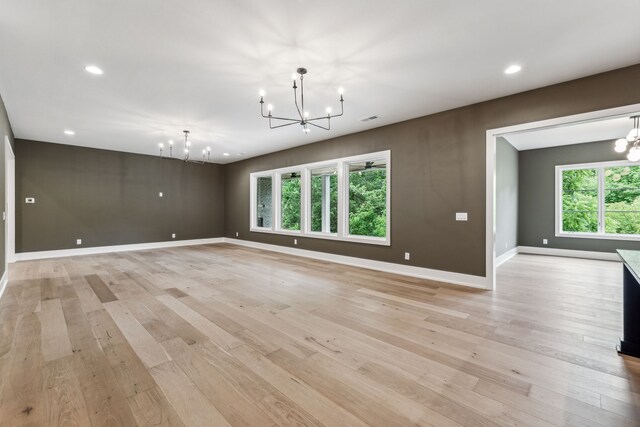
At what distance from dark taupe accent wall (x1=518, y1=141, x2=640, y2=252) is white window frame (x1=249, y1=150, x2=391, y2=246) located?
4870 mm

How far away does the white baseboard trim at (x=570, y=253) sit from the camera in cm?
639

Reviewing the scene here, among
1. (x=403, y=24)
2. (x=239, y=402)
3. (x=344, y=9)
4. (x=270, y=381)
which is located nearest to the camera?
(x=239, y=402)

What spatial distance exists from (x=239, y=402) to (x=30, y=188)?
25.7 feet

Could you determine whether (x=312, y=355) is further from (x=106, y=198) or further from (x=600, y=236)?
(x=600, y=236)

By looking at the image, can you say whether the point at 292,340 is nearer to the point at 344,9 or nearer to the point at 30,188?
the point at 344,9

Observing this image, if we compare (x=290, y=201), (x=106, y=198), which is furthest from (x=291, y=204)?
(x=106, y=198)

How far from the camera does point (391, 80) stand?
3.39 metres

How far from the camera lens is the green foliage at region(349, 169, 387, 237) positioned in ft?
18.6

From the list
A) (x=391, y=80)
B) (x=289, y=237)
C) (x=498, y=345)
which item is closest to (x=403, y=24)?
(x=391, y=80)

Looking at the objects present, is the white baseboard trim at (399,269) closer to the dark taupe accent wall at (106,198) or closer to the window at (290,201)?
the window at (290,201)

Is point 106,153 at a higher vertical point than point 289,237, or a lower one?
higher

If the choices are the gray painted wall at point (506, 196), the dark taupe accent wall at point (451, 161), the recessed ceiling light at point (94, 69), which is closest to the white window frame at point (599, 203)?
the gray painted wall at point (506, 196)

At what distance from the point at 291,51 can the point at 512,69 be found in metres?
2.49

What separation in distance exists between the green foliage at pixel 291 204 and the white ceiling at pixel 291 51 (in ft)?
10.7
